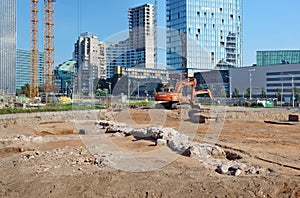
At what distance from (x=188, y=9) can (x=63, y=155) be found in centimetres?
1455

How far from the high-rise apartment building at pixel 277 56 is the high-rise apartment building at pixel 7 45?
236ft

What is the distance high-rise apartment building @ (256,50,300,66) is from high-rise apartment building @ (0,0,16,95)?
7192 centimetres

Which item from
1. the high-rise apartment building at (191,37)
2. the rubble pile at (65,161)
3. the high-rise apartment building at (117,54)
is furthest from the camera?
the high-rise apartment building at (191,37)

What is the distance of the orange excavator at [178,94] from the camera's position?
29981 mm

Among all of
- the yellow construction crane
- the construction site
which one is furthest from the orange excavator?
the yellow construction crane

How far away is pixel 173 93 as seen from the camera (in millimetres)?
30594

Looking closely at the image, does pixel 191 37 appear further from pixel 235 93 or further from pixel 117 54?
pixel 235 93

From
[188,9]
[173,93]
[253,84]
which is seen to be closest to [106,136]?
[188,9]

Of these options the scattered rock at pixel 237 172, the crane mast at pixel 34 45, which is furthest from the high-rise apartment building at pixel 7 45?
the scattered rock at pixel 237 172

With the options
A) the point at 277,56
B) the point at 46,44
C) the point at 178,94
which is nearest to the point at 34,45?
the point at 46,44

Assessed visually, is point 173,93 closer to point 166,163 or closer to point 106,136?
point 106,136

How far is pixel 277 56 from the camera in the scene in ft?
330

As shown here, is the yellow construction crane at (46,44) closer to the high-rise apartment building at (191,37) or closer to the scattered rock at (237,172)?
the high-rise apartment building at (191,37)

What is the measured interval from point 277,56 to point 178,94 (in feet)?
260
